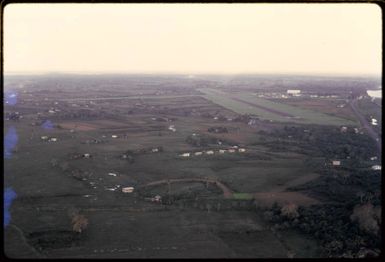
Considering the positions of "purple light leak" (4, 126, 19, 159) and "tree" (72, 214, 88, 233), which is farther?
"purple light leak" (4, 126, 19, 159)

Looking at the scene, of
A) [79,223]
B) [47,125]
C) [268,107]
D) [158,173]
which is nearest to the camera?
[79,223]

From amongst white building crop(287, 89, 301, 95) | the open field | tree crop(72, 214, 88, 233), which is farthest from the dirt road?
white building crop(287, 89, 301, 95)

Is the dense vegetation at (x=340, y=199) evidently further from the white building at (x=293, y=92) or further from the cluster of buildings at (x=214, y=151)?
the white building at (x=293, y=92)

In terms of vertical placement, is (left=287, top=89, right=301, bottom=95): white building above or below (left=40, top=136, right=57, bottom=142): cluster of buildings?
above

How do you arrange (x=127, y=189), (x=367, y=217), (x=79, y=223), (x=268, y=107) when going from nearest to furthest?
(x=367, y=217) < (x=79, y=223) < (x=127, y=189) < (x=268, y=107)

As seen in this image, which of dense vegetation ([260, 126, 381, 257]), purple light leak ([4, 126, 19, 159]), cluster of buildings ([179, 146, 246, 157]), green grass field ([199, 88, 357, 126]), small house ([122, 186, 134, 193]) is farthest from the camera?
green grass field ([199, 88, 357, 126])

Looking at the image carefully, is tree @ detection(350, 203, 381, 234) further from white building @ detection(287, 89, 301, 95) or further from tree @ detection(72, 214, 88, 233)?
white building @ detection(287, 89, 301, 95)

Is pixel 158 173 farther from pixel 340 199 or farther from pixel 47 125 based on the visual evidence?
pixel 47 125

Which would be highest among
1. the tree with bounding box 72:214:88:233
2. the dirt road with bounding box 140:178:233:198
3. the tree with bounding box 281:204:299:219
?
the tree with bounding box 281:204:299:219

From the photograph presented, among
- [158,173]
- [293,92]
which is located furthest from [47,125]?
[293,92]
